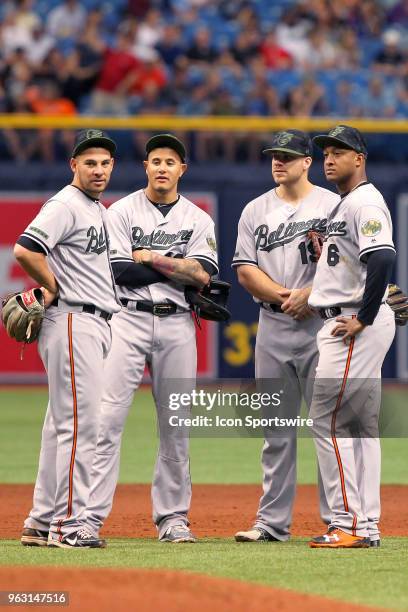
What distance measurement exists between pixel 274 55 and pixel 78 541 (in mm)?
10961

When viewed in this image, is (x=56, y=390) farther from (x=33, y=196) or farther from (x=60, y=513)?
(x=33, y=196)

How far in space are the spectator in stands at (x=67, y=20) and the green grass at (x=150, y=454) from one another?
5439 millimetres

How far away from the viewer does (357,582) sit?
4637mm

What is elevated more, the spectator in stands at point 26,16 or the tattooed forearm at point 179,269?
the spectator in stands at point 26,16

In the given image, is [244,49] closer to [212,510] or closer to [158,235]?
[212,510]

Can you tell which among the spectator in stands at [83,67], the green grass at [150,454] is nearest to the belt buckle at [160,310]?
the green grass at [150,454]

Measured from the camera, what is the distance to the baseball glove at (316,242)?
597 centimetres

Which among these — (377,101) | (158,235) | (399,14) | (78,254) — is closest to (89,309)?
(78,254)

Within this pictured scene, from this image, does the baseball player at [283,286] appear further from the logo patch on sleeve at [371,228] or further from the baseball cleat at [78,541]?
the baseball cleat at [78,541]

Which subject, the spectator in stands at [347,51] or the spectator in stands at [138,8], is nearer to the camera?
the spectator in stands at [347,51]

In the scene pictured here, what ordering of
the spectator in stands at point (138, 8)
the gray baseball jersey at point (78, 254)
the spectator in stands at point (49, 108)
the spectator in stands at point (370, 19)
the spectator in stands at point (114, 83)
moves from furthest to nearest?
1. the spectator in stands at point (370, 19)
2. the spectator in stands at point (138, 8)
3. the spectator in stands at point (114, 83)
4. the spectator in stands at point (49, 108)
5. the gray baseball jersey at point (78, 254)

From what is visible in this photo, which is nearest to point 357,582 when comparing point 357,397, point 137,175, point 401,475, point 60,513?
point 357,397

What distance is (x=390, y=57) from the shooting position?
15719 mm

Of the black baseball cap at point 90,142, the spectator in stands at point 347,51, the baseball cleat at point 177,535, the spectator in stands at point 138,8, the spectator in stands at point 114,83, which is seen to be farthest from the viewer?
the spectator in stands at point 138,8
